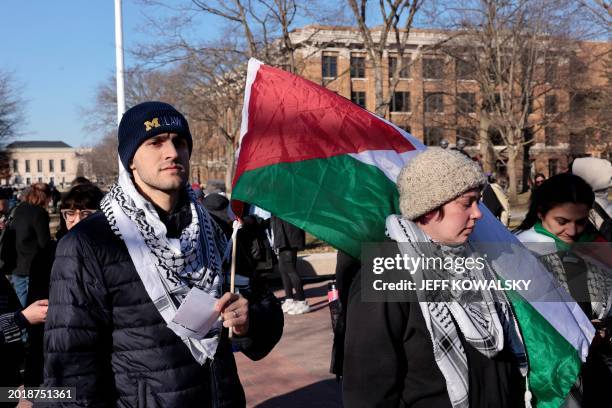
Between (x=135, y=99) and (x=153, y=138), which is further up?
(x=135, y=99)

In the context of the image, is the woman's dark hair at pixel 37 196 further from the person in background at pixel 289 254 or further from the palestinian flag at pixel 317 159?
the palestinian flag at pixel 317 159

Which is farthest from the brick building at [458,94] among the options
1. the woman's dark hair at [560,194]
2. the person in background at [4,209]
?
the woman's dark hair at [560,194]

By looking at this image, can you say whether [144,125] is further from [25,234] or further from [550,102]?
[550,102]

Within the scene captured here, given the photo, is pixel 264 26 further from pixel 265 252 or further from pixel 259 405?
pixel 259 405

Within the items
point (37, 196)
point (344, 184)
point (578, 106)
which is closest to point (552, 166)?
point (578, 106)

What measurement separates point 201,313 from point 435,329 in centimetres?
81

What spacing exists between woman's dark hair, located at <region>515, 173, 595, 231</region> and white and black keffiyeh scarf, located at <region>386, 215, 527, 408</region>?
108 centimetres

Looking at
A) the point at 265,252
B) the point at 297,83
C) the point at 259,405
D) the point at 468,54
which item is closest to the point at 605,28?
the point at 265,252

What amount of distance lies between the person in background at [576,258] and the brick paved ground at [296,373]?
283 cm

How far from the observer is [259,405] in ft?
19.2

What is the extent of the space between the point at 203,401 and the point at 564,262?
1.97m

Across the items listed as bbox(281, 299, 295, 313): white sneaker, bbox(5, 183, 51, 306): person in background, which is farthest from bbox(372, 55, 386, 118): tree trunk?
bbox(5, 183, 51, 306): person in background

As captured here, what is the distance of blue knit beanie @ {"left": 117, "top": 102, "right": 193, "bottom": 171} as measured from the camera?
2705mm

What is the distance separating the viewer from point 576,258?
353cm
